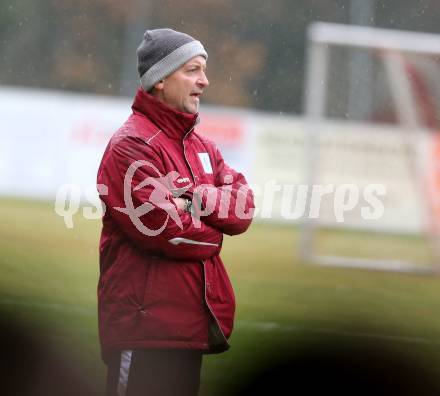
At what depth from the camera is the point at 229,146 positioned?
919 cm

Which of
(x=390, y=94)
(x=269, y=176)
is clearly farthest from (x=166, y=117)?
(x=269, y=176)

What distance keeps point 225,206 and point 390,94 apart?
4345 mm

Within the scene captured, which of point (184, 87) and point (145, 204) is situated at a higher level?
point (184, 87)

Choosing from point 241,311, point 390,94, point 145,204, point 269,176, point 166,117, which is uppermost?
point 390,94

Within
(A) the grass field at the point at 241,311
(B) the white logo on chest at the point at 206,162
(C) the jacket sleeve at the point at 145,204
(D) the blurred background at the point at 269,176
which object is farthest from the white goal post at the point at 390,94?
(C) the jacket sleeve at the point at 145,204

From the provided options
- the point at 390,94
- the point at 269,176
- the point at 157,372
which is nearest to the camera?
the point at 157,372

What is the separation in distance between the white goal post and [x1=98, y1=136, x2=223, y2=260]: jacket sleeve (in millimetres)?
3390

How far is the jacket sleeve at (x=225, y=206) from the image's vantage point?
6.32ft

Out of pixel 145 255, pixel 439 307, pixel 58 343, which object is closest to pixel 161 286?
pixel 145 255

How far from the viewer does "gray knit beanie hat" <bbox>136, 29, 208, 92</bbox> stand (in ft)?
6.29

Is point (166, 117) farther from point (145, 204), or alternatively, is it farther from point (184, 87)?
point (145, 204)

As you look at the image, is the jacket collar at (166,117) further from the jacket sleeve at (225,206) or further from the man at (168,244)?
the jacket sleeve at (225,206)

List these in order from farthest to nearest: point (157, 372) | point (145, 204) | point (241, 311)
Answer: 1. point (241, 311)
2. point (157, 372)
3. point (145, 204)

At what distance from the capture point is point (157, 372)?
195 cm
